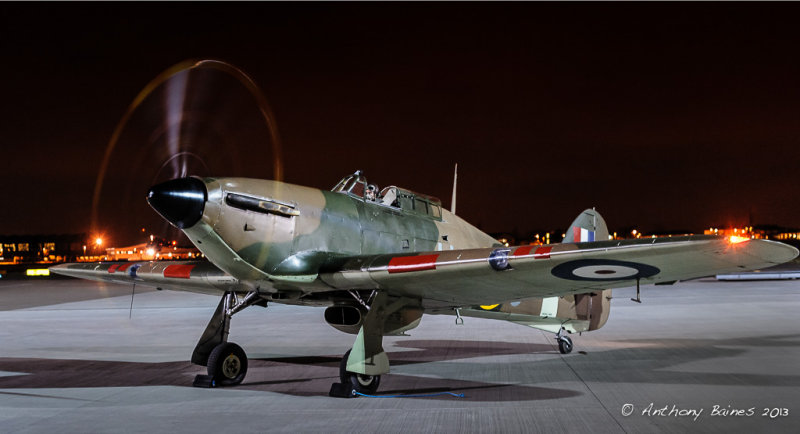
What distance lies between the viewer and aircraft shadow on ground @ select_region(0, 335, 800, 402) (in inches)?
311

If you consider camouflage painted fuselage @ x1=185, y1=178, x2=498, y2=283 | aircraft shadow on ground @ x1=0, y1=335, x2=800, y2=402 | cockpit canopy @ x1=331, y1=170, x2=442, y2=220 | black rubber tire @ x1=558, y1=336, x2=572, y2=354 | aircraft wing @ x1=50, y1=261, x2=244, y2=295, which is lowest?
aircraft shadow on ground @ x1=0, y1=335, x2=800, y2=402

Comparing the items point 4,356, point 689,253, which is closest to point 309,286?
point 689,253

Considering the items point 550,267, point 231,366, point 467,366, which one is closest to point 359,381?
point 231,366

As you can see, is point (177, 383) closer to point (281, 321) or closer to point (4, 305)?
point (281, 321)

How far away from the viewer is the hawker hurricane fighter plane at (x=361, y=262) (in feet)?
22.0

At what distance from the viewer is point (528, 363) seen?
9711mm

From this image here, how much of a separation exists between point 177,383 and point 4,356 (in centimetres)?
447

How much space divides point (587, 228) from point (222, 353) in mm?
6728

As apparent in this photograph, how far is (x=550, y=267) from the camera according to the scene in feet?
23.1

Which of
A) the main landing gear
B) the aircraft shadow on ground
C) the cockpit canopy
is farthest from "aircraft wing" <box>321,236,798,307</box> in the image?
the main landing gear

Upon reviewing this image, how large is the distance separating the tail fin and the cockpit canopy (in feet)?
9.51

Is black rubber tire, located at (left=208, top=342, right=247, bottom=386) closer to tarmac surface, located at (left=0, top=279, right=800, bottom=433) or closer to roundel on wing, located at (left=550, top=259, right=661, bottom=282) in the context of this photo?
tarmac surface, located at (left=0, top=279, right=800, bottom=433)

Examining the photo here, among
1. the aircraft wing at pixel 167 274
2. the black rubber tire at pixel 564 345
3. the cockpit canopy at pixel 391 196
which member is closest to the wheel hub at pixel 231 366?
the aircraft wing at pixel 167 274

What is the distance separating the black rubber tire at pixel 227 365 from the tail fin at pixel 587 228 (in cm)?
612
